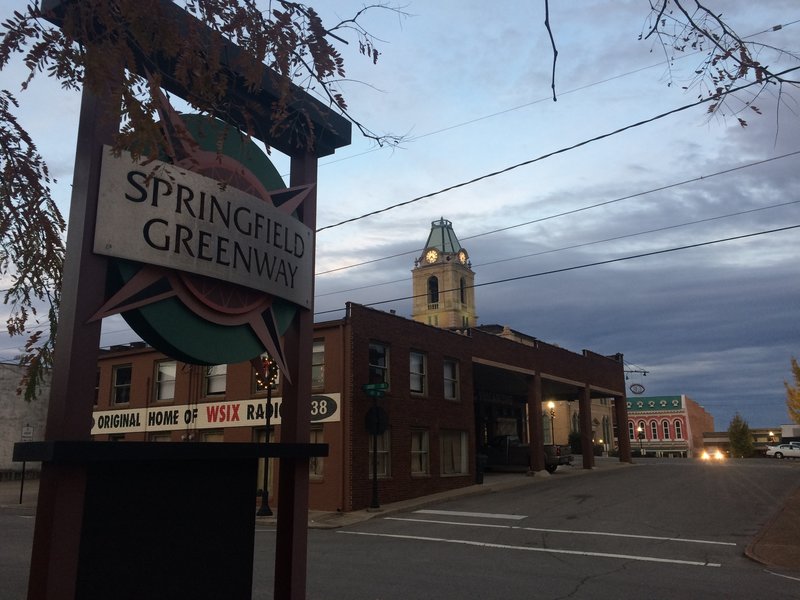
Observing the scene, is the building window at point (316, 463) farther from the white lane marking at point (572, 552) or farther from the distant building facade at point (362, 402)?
the white lane marking at point (572, 552)

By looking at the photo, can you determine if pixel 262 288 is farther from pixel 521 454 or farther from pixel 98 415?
pixel 521 454

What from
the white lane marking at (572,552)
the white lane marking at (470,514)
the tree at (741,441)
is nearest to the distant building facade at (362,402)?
the white lane marking at (470,514)

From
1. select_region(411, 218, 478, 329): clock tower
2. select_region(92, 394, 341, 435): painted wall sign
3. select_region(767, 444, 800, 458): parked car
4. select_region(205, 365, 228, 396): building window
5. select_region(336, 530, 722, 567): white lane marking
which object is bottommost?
select_region(336, 530, 722, 567): white lane marking

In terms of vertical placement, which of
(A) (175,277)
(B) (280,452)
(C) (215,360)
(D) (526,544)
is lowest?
(D) (526,544)

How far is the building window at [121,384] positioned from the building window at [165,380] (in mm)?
1932

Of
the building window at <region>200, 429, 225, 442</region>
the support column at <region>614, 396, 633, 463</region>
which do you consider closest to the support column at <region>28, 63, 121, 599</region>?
the building window at <region>200, 429, 225, 442</region>

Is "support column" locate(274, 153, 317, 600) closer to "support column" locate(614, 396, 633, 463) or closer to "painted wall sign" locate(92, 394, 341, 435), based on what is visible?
"painted wall sign" locate(92, 394, 341, 435)

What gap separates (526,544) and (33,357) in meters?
11.1

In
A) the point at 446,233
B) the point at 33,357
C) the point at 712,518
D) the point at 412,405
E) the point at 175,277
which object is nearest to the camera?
the point at 175,277

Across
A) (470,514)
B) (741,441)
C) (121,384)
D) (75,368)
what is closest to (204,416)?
(121,384)

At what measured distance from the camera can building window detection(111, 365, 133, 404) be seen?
2923cm

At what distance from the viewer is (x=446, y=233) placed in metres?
132

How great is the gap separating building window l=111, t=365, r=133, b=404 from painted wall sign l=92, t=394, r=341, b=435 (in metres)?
0.66

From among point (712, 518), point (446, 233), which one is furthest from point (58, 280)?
point (446, 233)
